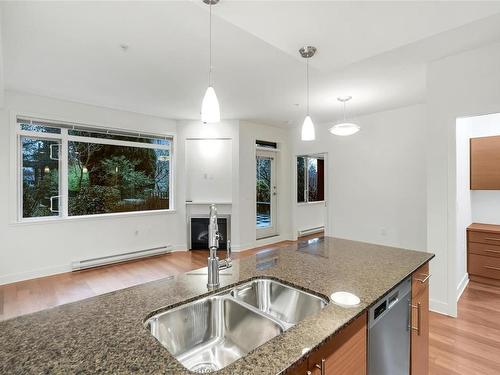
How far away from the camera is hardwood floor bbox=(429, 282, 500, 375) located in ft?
6.57

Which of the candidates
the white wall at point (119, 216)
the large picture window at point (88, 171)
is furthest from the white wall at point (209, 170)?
the large picture window at point (88, 171)

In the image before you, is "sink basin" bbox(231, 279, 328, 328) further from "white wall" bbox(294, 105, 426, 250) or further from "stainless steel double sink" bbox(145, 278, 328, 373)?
"white wall" bbox(294, 105, 426, 250)

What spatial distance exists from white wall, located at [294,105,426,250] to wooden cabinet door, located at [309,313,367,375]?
4.00 meters

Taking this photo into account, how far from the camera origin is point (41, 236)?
390cm

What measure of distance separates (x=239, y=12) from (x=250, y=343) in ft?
6.42

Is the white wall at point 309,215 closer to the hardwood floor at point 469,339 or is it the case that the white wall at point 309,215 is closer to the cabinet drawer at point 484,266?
the cabinet drawer at point 484,266

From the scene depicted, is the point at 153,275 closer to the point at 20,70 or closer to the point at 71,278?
the point at 71,278

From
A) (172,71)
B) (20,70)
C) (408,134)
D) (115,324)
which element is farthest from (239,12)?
(408,134)

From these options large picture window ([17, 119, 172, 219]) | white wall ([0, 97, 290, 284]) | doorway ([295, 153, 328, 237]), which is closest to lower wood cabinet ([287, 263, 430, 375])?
white wall ([0, 97, 290, 284])

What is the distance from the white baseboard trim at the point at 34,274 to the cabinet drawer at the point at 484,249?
588 centimetres

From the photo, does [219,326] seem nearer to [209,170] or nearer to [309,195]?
[209,170]

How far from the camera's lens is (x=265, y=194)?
6.09 meters

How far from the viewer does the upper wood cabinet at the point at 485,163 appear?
3402mm

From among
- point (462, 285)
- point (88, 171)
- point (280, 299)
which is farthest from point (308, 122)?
point (88, 171)
